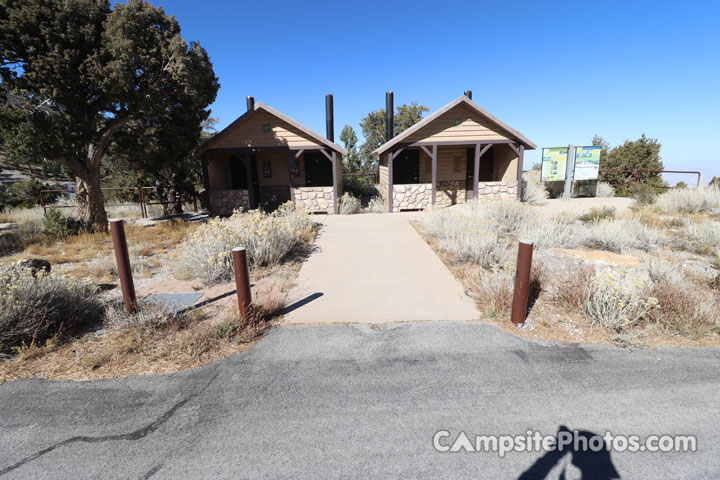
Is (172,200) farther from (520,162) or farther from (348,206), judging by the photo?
(520,162)

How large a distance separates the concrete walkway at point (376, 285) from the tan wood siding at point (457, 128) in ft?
23.2

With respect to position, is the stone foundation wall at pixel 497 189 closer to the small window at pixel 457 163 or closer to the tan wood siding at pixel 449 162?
the tan wood siding at pixel 449 162

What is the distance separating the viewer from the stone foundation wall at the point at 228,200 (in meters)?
15.2

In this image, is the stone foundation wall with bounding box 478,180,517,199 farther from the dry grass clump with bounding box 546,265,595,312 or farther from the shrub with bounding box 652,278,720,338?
the shrub with bounding box 652,278,720,338

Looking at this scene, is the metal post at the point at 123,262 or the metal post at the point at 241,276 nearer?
the metal post at the point at 241,276

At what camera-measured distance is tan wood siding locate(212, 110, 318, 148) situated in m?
14.7

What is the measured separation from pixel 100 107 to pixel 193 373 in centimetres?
1228

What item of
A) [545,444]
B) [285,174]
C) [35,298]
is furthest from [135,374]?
[285,174]

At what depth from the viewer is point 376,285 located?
600 centimetres

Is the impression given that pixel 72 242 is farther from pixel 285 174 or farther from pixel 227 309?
pixel 285 174

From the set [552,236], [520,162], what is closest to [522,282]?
[552,236]

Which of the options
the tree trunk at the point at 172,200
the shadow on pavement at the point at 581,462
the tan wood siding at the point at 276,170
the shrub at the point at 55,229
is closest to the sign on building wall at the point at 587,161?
the tan wood siding at the point at 276,170

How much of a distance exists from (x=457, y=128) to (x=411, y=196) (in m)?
3.54

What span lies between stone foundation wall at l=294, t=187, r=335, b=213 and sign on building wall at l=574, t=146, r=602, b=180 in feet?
39.4
